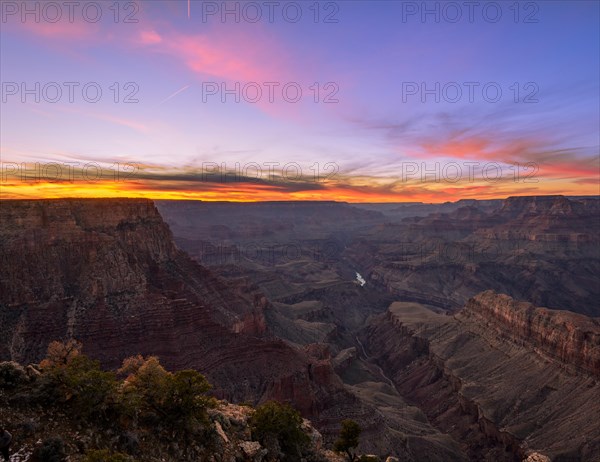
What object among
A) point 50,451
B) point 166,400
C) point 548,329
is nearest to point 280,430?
point 166,400

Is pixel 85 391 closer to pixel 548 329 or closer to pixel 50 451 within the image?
pixel 50 451

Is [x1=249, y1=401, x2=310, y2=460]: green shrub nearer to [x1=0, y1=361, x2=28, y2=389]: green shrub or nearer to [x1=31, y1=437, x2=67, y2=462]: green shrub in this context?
[x1=31, y1=437, x2=67, y2=462]: green shrub

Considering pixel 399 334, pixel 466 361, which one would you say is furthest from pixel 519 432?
pixel 399 334

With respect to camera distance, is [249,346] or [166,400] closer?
[166,400]

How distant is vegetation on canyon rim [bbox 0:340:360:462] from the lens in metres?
23.5

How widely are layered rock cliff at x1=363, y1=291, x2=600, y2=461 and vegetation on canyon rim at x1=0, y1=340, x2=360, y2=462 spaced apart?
186 ft

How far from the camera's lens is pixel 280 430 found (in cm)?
3297

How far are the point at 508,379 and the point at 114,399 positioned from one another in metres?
81.6

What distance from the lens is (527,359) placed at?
8600cm

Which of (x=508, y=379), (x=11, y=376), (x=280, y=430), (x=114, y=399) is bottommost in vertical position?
(x=508, y=379)

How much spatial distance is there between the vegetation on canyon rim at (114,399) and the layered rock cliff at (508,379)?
56.6 m

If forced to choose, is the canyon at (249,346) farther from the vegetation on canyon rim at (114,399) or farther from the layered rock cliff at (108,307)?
the vegetation on canyon rim at (114,399)

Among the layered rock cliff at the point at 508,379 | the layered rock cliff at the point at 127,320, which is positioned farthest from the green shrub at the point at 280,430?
the layered rock cliff at the point at 508,379

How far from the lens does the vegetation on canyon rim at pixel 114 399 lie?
923 inches
